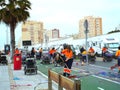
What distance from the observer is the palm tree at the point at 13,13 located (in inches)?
1644

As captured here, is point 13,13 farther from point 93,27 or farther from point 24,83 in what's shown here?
point 93,27

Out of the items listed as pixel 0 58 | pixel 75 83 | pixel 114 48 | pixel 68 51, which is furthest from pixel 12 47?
pixel 75 83

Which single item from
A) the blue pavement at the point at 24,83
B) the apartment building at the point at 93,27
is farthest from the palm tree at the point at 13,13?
the apartment building at the point at 93,27

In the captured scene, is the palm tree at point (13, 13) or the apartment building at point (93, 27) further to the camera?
the apartment building at point (93, 27)

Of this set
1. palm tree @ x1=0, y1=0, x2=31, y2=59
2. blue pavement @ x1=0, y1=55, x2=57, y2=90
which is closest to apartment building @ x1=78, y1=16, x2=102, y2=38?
palm tree @ x1=0, y1=0, x2=31, y2=59

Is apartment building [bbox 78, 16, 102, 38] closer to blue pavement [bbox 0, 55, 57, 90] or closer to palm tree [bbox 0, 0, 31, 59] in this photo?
palm tree [bbox 0, 0, 31, 59]

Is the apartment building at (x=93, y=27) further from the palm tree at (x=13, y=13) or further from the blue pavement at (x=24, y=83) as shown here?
the blue pavement at (x=24, y=83)

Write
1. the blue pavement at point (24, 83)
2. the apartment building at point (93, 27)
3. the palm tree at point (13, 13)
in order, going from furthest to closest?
the apartment building at point (93, 27) → the palm tree at point (13, 13) → the blue pavement at point (24, 83)

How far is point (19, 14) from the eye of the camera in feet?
137

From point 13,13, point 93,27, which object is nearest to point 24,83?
point 13,13

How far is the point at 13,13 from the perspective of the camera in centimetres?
4181

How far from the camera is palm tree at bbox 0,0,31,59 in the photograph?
41750 millimetres

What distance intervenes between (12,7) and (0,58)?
5881 mm

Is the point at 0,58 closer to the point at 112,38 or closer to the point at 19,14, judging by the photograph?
the point at 19,14
